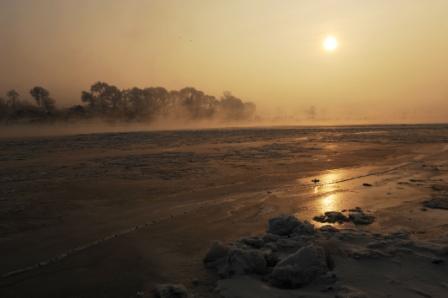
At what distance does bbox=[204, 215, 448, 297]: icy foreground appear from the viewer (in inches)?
170

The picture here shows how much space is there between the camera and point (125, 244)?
6254 millimetres

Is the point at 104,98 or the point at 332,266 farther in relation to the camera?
the point at 104,98

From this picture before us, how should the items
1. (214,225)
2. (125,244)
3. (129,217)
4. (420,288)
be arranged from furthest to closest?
1. (129,217)
2. (214,225)
3. (125,244)
4. (420,288)

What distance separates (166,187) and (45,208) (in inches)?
139

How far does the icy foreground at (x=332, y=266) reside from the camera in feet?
14.2

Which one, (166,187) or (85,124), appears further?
(85,124)

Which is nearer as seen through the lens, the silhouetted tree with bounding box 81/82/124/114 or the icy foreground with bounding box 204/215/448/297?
the icy foreground with bounding box 204/215/448/297

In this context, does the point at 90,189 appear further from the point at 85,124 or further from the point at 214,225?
the point at 85,124

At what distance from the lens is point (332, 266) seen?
4895mm

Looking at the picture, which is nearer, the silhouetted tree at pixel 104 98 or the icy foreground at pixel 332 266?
the icy foreground at pixel 332 266

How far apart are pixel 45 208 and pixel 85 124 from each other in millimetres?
67188

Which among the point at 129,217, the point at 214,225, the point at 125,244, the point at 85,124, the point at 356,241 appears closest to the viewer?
the point at 356,241

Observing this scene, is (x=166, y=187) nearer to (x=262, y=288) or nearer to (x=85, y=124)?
(x=262, y=288)

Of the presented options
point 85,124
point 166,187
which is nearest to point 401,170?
point 166,187
